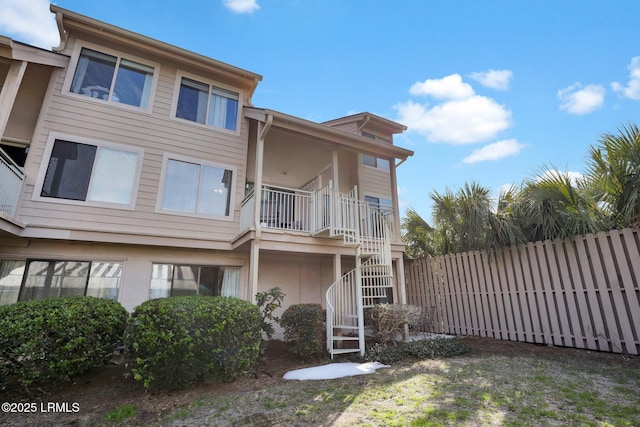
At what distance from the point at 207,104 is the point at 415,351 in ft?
27.4

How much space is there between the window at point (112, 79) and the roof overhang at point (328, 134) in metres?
2.73

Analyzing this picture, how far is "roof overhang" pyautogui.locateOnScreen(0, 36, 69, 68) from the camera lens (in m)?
6.04

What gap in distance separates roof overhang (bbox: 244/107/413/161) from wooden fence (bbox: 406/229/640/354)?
12.2ft

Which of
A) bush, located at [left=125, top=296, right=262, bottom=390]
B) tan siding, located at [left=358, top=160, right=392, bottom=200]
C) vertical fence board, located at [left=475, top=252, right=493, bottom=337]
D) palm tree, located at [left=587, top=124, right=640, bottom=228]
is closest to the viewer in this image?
bush, located at [left=125, top=296, right=262, bottom=390]

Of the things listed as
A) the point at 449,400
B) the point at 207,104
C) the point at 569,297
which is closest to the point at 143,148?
the point at 207,104

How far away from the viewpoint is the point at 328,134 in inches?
319

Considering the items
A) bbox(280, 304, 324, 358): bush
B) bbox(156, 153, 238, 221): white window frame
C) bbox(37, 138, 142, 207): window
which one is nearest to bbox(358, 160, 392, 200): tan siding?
bbox(156, 153, 238, 221): white window frame

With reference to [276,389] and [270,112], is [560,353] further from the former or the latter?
[270,112]

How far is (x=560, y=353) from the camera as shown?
589cm

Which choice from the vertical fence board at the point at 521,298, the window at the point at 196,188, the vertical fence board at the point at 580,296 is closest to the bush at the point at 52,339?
the window at the point at 196,188

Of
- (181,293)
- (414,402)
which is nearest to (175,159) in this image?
(181,293)

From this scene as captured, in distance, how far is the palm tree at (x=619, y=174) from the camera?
5418 millimetres

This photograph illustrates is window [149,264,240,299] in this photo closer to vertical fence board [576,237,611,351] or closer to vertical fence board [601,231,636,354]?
vertical fence board [576,237,611,351]

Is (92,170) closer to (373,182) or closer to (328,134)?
(328,134)
